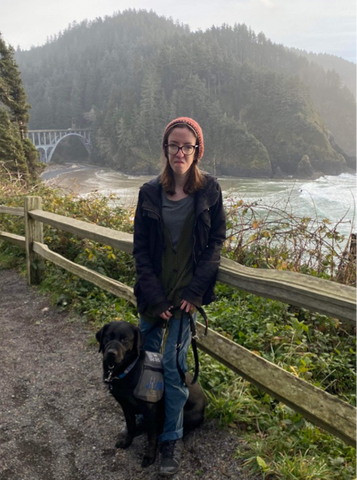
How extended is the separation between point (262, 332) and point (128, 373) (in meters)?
1.68

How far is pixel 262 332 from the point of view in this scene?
11.2 feet

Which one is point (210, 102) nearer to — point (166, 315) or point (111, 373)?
point (166, 315)

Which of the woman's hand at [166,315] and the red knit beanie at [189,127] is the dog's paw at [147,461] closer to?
the woman's hand at [166,315]

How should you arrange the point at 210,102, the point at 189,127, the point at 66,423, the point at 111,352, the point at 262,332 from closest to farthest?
the point at 111,352 < the point at 189,127 < the point at 66,423 < the point at 262,332 < the point at 210,102

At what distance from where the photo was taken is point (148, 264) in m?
2.15

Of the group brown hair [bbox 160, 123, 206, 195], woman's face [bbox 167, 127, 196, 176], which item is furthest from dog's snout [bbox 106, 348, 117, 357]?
woman's face [bbox 167, 127, 196, 176]

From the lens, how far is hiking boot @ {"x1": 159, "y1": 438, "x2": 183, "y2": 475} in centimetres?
206

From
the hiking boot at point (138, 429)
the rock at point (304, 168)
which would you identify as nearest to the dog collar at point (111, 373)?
the hiking boot at point (138, 429)

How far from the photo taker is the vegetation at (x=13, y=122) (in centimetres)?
1898

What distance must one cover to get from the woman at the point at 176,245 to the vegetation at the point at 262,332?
478 mm

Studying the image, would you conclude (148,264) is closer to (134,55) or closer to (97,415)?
(97,415)

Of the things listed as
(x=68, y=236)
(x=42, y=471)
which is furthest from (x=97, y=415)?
(x=68, y=236)

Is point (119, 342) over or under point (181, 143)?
under

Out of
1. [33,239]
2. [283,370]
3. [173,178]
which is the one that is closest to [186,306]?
[283,370]
